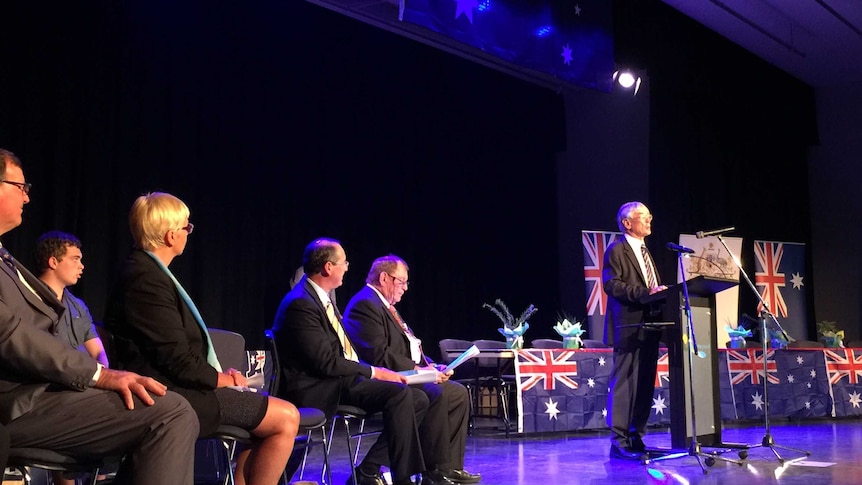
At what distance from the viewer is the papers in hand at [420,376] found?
3.95 metres

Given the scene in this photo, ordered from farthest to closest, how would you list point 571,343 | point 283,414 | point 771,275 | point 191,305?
1. point 771,275
2. point 571,343
3. point 283,414
4. point 191,305

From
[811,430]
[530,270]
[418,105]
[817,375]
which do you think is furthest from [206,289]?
[817,375]

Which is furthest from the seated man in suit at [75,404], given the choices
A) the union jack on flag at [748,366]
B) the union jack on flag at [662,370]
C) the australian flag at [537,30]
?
the union jack on flag at [748,366]

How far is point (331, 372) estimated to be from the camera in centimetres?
375

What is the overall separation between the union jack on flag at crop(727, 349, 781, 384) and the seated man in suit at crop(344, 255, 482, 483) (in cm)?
442

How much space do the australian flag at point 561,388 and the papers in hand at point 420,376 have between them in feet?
9.36

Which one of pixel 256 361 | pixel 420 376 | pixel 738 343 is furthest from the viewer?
pixel 738 343

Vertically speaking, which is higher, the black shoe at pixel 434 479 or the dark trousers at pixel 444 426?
the dark trousers at pixel 444 426

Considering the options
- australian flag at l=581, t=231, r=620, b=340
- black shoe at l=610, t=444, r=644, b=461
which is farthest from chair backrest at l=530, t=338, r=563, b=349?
black shoe at l=610, t=444, r=644, b=461

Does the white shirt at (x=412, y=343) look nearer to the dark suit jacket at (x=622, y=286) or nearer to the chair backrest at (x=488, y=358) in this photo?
the dark suit jacket at (x=622, y=286)

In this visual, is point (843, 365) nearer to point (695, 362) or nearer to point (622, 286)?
point (695, 362)

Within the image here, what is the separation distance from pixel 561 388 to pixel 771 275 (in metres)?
5.16

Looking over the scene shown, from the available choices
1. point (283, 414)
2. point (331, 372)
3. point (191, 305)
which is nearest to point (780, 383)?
point (331, 372)

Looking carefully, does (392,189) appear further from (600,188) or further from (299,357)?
(299,357)
